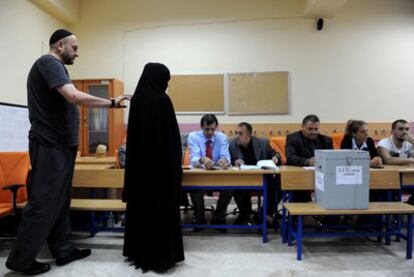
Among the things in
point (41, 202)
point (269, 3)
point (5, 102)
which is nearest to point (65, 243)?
point (41, 202)

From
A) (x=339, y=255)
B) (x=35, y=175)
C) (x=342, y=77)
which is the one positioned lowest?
(x=339, y=255)

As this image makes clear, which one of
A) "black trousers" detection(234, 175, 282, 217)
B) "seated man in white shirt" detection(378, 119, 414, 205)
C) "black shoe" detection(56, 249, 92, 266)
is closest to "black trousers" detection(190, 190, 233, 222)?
"black trousers" detection(234, 175, 282, 217)

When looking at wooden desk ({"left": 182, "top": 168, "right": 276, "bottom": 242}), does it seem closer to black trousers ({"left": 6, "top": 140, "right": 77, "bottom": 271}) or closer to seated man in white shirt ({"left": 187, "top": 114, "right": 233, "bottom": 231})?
seated man in white shirt ({"left": 187, "top": 114, "right": 233, "bottom": 231})

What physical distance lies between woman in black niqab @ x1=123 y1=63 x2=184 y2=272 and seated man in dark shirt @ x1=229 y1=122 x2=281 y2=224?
51.4 inches

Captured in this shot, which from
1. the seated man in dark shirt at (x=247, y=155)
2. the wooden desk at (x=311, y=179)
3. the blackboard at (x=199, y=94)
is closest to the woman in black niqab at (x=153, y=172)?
the wooden desk at (x=311, y=179)

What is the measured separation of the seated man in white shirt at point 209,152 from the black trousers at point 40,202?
1.35 metres

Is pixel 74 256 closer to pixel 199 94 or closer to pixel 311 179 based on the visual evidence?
pixel 311 179

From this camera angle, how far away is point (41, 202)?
203 cm

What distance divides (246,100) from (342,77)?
160 centimetres

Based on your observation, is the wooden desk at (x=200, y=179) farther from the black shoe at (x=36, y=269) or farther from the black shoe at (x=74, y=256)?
the black shoe at (x=36, y=269)

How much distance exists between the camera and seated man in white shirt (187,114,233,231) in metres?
3.20

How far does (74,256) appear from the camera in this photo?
93.0 inches

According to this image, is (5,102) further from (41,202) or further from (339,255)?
(339,255)

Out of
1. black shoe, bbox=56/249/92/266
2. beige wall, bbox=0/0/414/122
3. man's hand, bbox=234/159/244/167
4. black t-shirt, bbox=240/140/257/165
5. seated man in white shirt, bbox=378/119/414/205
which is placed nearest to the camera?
black shoe, bbox=56/249/92/266
